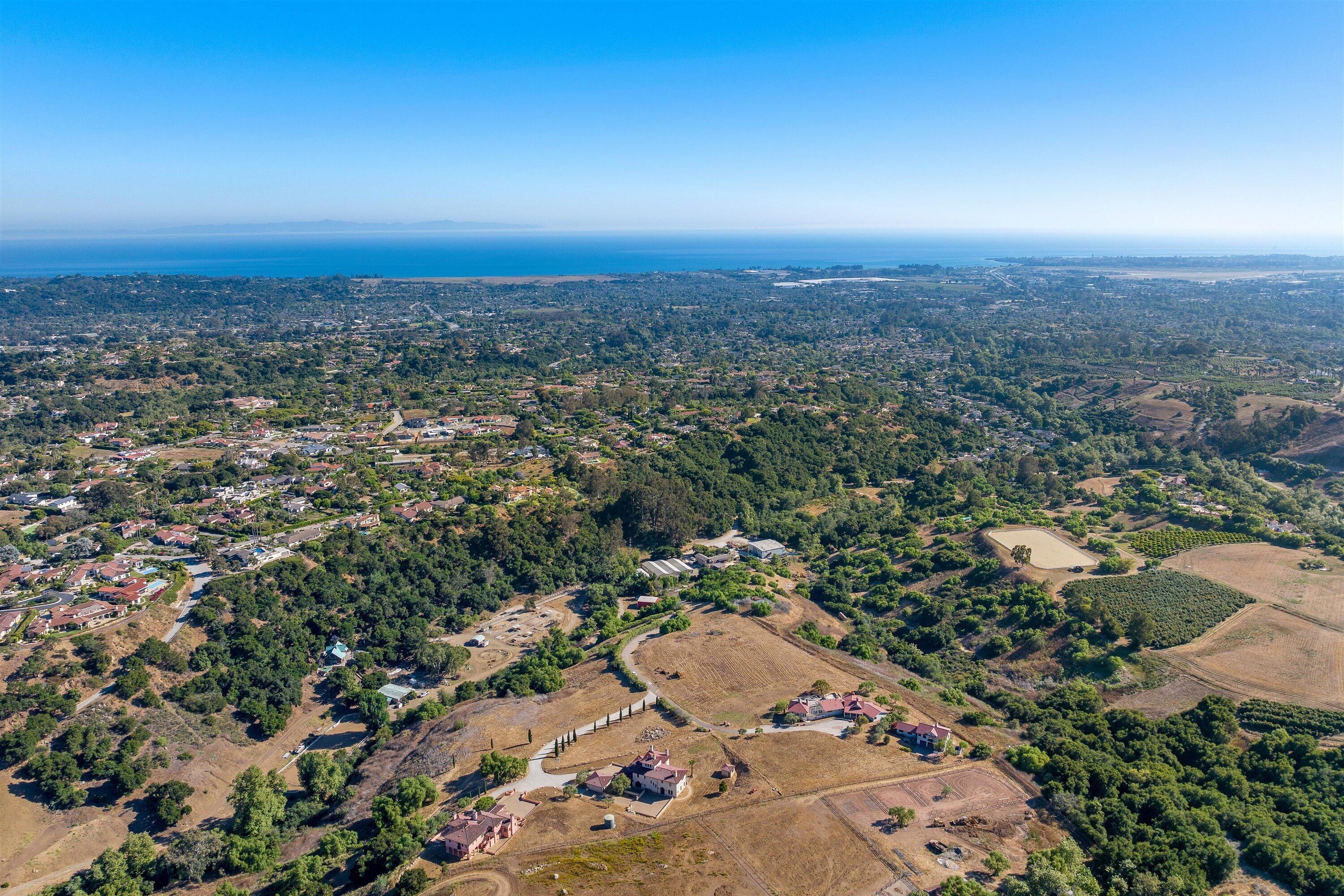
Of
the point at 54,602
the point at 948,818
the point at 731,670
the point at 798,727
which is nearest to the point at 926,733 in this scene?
the point at 948,818

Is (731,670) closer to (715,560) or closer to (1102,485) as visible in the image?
(715,560)

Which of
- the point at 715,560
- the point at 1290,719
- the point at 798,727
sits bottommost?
the point at 715,560

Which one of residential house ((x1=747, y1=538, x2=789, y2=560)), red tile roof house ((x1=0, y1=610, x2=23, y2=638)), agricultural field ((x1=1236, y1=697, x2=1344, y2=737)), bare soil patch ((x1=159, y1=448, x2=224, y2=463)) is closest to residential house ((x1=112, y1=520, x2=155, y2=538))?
red tile roof house ((x1=0, y1=610, x2=23, y2=638))

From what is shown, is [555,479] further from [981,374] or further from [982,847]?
[981,374]

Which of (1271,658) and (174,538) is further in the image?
(174,538)

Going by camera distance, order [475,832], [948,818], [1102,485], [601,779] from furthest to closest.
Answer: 1. [1102,485]
2. [601,779]
3. [948,818]
4. [475,832]

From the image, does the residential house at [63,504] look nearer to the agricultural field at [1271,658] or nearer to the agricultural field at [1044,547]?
the agricultural field at [1044,547]

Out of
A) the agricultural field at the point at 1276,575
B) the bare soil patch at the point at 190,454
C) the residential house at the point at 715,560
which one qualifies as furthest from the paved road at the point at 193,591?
the agricultural field at the point at 1276,575
